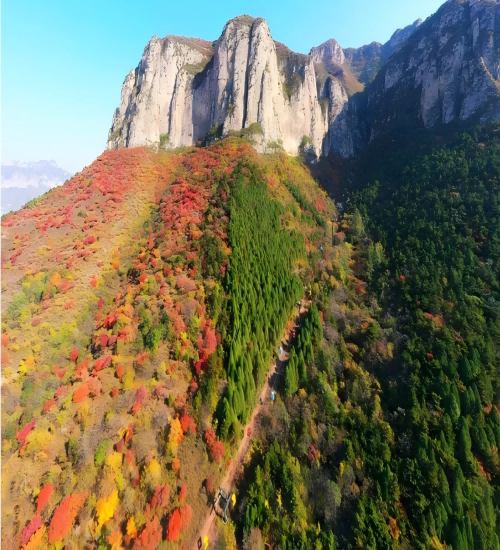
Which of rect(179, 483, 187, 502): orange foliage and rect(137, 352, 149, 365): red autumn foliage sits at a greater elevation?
rect(137, 352, 149, 365): red autumn foliage

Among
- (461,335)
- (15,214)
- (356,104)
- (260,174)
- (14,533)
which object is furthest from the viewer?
(356,104)

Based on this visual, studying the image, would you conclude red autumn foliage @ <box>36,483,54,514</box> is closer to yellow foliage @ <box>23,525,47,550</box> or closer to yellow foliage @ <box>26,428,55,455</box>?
yellow foliage @ <box>23,525,47,550</box>

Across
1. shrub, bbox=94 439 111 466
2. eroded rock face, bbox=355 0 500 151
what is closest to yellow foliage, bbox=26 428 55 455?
shrub, bbox=94 439 111 466

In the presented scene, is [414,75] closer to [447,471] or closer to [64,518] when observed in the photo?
[447,471]

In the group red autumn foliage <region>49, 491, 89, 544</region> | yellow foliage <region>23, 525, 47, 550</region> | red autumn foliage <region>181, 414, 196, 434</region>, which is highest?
red autumn foliage <region>181, 414, 196, 434</region>

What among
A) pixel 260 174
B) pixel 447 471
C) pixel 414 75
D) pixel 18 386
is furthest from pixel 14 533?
pixel 414 75

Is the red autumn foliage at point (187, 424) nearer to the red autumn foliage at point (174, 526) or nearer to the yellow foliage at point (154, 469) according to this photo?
the yellow foliage at point (154, 469)
